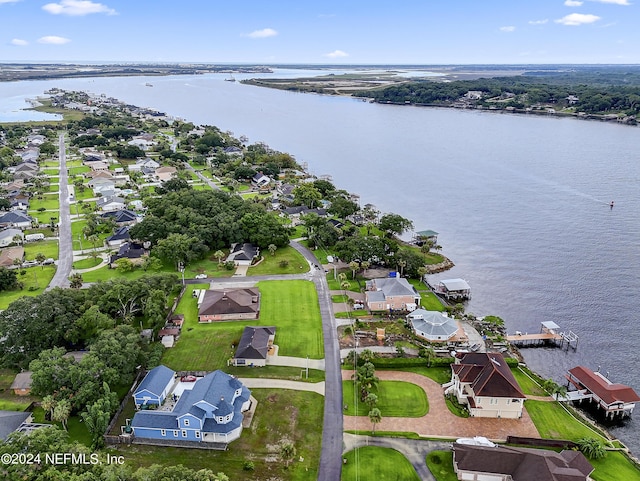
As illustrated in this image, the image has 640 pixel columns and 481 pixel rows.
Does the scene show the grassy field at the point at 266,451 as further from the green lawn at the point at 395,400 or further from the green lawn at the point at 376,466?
the green lawn at the point at 395,400

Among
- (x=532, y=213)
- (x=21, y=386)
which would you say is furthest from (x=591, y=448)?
(x=532, y=213)

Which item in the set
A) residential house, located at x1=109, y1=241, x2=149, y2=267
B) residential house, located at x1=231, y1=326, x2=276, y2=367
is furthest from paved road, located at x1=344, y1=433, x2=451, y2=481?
residential house, located at x1=109, y1=241, x2=149, y2=267

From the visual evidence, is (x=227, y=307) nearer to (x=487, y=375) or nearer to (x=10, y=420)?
(x=10, y=420)

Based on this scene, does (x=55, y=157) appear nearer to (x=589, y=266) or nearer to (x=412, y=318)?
(x=412, y=318)

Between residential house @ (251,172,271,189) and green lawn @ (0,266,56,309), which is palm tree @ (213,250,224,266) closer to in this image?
green lawn @ (0,266,56,309)

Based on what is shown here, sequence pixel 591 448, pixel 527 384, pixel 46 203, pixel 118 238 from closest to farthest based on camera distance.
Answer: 1. pixel 591 448
2. pixel 527 384
3. pixel 118 238
4. pixel 46 203

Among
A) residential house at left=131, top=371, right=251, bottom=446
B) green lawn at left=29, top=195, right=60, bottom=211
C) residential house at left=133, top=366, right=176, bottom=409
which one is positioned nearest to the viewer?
residential house at left=131, top=371, right=251, bottom=446

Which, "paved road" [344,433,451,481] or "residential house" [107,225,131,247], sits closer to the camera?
"paved road" [344,433,451,481]

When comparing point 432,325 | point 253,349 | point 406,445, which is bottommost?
point 406,445
